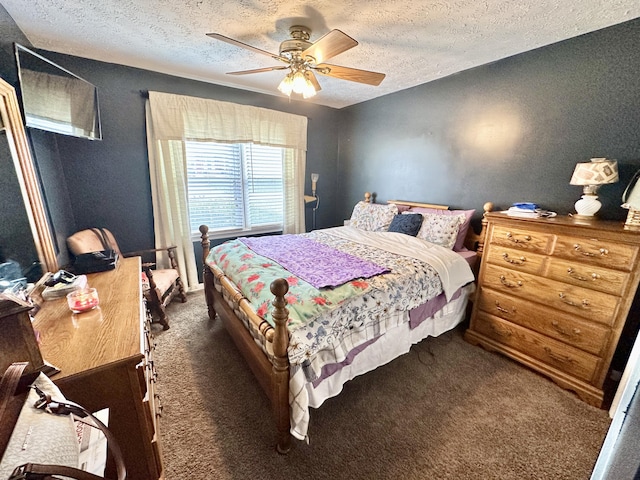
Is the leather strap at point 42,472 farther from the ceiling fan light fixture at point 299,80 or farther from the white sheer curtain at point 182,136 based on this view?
the white sheer curtain at point 182,136

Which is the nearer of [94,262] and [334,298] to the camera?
[334,298]

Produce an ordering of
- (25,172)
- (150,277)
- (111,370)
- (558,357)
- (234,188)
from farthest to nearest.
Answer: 1. (234,188)
2. (150,277)
3. (558,357)
4. (25,172)
5. (111,370)

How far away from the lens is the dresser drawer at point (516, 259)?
1920mm

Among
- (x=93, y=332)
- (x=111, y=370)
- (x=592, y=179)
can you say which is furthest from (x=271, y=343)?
(x=592, y=179)

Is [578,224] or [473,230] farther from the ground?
[578,224]

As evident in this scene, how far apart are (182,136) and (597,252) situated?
148 inches

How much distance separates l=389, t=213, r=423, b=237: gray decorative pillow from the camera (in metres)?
2.85

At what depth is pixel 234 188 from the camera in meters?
3.49

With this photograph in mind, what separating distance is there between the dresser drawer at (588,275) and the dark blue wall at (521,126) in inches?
24.8

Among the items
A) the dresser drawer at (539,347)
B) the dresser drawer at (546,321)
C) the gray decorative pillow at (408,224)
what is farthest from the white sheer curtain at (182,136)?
the dresser drawer at (539,347)

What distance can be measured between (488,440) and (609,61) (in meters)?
2.72

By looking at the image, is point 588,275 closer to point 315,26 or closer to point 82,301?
point 315,26

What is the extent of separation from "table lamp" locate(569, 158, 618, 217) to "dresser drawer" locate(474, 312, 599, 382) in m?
0.98

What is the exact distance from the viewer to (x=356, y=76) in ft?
6.60
